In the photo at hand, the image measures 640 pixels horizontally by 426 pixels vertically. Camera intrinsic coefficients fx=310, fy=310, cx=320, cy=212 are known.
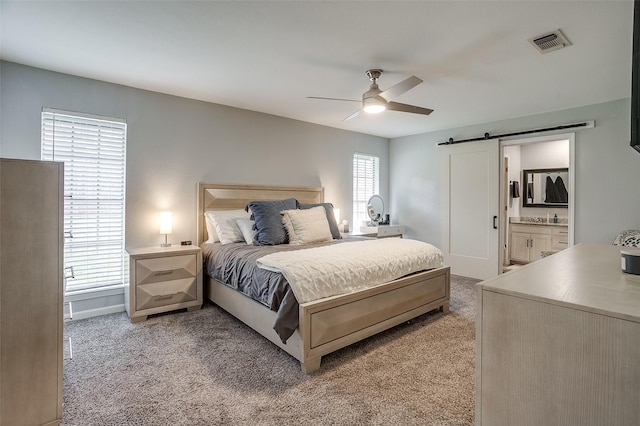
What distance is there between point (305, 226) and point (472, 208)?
3.04 meters

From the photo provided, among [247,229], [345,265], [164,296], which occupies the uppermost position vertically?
[247,229]

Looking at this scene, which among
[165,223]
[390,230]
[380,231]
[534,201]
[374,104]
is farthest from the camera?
[534,201]

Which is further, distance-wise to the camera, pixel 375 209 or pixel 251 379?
pixel 375 209

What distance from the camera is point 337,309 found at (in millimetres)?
2375

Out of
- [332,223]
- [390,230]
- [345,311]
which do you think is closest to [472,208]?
[390,230]

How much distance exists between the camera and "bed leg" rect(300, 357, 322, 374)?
219 cm

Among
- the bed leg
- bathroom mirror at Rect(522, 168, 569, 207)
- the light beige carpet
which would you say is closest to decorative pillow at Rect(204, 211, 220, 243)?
the light beige carpet

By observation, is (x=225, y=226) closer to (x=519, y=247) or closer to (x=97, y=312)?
(x=97, y=312)

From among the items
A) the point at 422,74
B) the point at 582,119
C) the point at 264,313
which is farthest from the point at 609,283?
the point at 582,119

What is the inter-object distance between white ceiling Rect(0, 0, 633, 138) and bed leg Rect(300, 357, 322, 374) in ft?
7.85

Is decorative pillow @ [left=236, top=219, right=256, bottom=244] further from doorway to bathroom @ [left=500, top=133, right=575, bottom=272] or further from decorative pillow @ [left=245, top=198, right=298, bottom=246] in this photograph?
doorway to bathroom @ [left=500, top=133, right=575, bottom=272]

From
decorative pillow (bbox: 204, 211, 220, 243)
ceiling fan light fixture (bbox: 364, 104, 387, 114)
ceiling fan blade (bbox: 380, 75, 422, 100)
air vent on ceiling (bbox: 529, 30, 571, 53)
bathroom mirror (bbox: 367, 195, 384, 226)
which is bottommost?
decorative pillow (bbox: 204, 211, 220, 243)

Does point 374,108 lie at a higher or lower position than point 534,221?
higher

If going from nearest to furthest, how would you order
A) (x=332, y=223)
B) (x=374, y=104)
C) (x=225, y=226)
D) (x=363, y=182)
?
1. (x=374, y=104)
2. (x=225, y=226)
3. (x=332, y=223)
4. (x=363, y=182)
